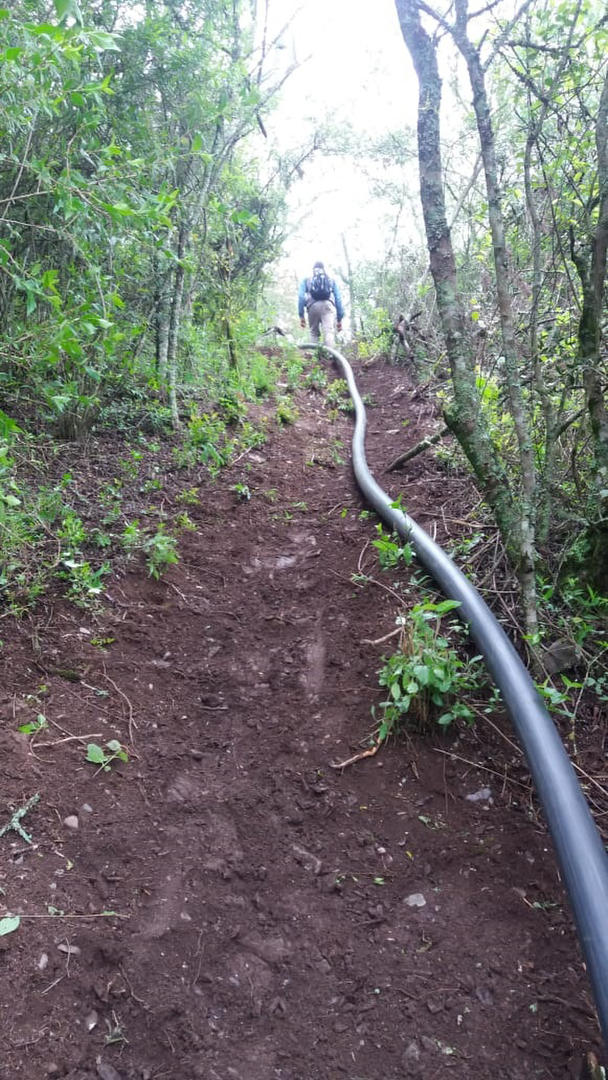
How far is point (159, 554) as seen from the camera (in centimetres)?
313

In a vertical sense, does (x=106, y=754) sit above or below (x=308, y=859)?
above

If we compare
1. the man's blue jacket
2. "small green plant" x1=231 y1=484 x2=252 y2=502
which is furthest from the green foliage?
"small green plant" x1=231 y1=484 x2=252 y2=502

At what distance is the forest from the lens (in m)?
1.53

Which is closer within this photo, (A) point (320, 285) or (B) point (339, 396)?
(B) point (339, 396)

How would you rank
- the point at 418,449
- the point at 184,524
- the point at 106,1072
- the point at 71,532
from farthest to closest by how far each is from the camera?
the point at 418,449 → the point at 184,524 → the point at 71,532 → the point at 106,1072

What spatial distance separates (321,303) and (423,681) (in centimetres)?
829

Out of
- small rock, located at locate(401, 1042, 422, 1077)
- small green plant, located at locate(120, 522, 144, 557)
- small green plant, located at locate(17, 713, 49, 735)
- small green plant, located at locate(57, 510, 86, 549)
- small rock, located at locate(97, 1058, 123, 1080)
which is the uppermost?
small green plant, located at locate(57, 510, 86, 549)

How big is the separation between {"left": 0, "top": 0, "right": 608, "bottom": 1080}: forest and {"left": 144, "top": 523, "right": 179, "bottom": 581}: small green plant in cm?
2

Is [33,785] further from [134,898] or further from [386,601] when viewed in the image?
[386,601]

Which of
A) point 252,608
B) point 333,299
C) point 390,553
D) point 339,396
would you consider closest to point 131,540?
point 252,608

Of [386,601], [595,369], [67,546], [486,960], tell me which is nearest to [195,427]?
[67,546]

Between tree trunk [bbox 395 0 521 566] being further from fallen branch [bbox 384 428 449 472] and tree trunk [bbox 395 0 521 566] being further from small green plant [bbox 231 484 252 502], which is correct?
small green plant [bbox 231 484 252 502]

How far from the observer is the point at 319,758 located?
7.33ft

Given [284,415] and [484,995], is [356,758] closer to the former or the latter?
[484,995]
